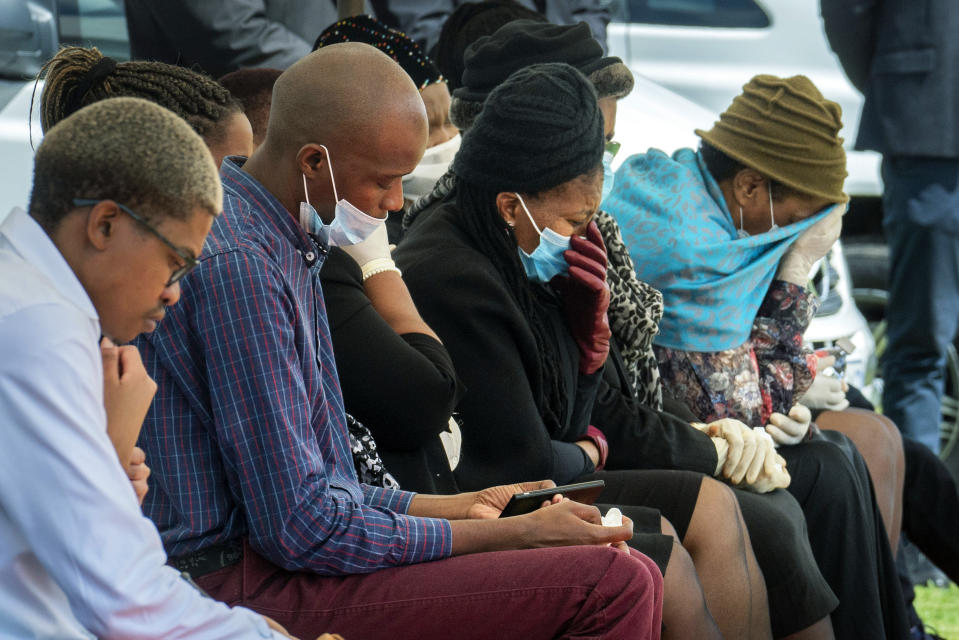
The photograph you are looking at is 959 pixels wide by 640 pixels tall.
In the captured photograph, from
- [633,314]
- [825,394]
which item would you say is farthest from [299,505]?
[825,394]

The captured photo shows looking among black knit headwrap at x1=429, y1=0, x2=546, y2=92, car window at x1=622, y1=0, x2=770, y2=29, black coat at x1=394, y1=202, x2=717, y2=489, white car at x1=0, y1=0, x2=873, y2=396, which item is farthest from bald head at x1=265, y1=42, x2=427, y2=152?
car window at x1=622, y1=0, x2=770, y2=29

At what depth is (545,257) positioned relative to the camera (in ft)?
10.2

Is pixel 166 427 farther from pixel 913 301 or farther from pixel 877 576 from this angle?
pixel 913 301

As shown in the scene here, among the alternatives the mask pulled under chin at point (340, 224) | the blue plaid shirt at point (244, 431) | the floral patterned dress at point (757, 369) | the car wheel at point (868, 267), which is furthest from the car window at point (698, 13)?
the blue plaid shirt at point (244, 431)

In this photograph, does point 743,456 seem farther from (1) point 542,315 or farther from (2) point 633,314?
(1) point 542,315

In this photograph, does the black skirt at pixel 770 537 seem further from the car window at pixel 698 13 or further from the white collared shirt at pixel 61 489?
the car window at pixel 698 13

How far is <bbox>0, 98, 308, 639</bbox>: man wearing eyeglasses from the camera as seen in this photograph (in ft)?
4.99

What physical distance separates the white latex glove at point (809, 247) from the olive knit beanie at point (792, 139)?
8 cm

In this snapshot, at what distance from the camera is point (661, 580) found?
91.7 inches

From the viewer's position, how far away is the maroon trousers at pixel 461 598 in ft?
6.89

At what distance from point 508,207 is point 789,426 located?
1.15 meters

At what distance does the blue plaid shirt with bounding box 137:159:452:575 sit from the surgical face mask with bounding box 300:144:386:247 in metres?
0.18

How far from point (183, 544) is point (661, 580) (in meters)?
0.88

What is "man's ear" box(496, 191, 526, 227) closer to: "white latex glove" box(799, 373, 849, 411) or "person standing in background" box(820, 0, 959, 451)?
"white latex glove" box(799, 373, 849, 411)
